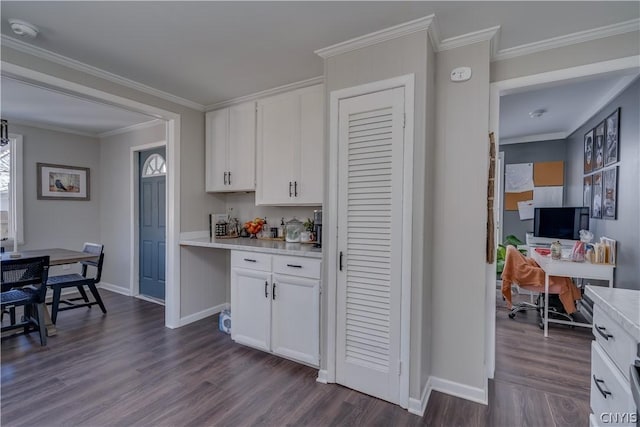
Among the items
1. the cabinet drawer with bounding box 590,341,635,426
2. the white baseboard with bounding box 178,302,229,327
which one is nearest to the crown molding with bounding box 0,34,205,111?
the white baseboard with bounding box 178,302,229,327

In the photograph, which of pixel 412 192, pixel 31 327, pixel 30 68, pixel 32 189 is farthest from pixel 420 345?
pixel 32 189

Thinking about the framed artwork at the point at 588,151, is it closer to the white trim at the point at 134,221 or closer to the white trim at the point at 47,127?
the white trim at the point at 134,221

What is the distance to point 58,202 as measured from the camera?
460 centimetres

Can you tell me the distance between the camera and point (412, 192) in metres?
1.98

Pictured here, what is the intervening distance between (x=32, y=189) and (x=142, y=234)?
4.92ft

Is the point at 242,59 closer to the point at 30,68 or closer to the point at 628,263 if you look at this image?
→ the point at 30,68

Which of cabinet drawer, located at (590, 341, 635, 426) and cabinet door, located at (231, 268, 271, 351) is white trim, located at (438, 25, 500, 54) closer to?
cabinet drawer, located at (590, 341, 635, 426)

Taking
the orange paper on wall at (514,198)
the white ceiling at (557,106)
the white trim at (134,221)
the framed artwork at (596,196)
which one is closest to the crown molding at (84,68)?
the white trim at (134,221)

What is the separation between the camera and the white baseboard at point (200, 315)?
11.2 ft

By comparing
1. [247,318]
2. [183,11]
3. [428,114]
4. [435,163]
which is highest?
[183,11]

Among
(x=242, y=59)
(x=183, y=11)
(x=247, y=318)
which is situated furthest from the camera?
(x=247, y=318)

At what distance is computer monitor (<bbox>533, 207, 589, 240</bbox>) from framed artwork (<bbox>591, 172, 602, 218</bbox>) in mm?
138

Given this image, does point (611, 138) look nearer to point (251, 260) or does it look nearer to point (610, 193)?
point (610, 193)

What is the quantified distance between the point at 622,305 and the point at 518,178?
182 inches
